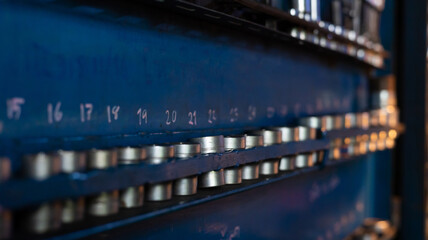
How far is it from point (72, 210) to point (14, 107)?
0.24m

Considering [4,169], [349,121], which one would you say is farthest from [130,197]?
[349,121]

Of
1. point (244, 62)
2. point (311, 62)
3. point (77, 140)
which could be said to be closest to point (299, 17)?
point (244, 62)

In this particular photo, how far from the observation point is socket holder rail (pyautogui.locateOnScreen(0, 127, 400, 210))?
661 mm

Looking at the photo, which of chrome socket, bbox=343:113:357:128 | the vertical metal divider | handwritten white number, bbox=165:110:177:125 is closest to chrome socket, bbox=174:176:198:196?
handwritten white number, bbox=165:110:177:125

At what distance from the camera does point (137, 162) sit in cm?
90

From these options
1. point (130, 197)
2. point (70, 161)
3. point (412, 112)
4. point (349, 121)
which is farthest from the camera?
point (412, 112)

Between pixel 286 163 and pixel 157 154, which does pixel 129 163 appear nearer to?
pixel 157 154

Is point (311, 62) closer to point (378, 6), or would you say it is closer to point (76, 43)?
point (378, 6)

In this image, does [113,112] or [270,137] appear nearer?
[113,112]

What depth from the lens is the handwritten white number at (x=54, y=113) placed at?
0.90 m

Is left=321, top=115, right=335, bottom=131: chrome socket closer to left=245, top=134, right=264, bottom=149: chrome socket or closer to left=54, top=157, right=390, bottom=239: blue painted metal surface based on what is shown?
left=54, top=157, right=390, bottom=239: blue painted metal surface

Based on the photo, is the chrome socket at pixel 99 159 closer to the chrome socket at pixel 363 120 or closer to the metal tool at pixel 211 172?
the metal tool at pixel 211 172

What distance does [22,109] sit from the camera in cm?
85

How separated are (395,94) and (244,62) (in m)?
1.86
